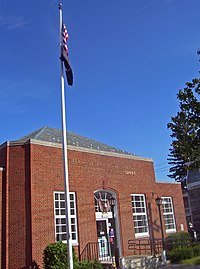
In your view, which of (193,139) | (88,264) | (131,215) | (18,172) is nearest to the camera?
(193,139)

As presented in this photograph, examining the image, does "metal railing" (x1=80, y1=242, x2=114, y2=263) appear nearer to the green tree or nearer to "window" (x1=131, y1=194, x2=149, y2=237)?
"window" (x1=131, y1=194, x2=149, y2=237)

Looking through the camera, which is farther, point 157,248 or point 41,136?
point 157,248

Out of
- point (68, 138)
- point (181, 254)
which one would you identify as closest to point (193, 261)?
point (181, 254)

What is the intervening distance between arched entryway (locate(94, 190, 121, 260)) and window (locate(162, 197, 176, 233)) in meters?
5.47

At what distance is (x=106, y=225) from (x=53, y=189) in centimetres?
445

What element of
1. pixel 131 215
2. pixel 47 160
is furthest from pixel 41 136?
pixel 131 215

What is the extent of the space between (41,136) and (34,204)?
4.41 m

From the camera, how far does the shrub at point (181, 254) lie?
18.5 metres

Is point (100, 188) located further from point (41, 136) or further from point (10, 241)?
point (10, 241)

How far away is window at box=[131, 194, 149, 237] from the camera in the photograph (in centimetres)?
2170

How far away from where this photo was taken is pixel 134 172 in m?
22.6

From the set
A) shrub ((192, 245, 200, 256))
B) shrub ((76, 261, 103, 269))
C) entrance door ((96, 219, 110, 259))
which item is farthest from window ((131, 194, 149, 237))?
shrub ((76, 261, 103, 269))

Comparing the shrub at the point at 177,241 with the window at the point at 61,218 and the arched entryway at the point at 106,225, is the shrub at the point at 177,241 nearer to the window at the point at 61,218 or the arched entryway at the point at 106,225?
the arched entryway at the point at 106,225

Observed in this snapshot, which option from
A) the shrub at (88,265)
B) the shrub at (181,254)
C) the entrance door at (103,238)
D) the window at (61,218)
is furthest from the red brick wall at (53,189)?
the shrub at (181,254)
